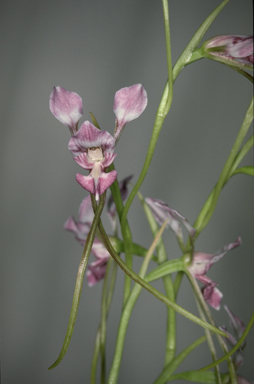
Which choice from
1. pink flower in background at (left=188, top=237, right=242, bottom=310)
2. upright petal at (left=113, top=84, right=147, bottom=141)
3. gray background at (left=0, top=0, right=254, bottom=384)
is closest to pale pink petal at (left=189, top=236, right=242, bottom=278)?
pink flower in background at (left=188, top=237, right=242, bottom=310)

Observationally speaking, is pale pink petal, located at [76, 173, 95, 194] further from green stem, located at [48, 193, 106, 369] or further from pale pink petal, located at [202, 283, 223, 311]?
pale pink petal, located at [202, 283, 223, 311]

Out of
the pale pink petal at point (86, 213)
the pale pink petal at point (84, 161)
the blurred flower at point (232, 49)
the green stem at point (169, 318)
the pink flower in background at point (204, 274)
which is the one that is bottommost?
the green stem at point (169, 318)

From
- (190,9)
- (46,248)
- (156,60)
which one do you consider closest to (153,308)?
(46,248)

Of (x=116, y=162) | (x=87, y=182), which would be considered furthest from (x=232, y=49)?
(x=116, y=162)

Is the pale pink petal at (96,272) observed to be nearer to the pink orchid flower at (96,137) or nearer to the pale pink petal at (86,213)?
the pale pink petal at (86,213)

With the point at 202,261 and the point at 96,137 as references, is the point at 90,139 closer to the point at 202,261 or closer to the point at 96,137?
the point at 96,137

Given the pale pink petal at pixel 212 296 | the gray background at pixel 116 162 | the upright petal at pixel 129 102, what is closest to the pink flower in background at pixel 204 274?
the pale pink petal at pixel 212 296

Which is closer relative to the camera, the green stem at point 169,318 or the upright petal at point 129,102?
the upright petal at point 129,102
